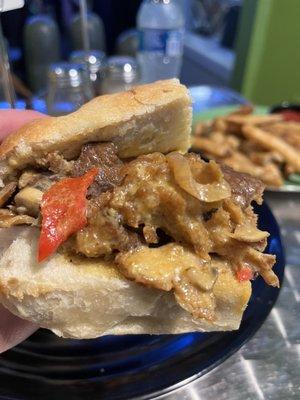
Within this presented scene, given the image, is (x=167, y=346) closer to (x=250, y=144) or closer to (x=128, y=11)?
(x=250, y=144)

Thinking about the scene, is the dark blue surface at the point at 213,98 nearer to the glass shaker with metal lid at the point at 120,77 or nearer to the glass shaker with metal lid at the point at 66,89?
the glass shaker with metal lid at the point at 120,77

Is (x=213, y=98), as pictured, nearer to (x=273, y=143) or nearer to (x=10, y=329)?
(x=273, y=143)

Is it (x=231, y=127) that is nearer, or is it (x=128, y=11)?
(x=231, y=127)

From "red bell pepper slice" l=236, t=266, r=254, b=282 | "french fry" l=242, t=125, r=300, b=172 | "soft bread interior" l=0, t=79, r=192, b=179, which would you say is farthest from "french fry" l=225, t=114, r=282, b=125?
"red bell pepper slice" l=236, t=266, r=254, b=282

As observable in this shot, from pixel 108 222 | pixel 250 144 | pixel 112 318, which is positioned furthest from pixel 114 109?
pixel 250 144

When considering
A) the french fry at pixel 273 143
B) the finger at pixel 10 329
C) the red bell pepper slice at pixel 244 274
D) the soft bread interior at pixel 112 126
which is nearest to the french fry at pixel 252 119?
the french fry at pixel 273 143

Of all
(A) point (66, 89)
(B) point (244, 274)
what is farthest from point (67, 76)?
(B) point (244, 274)
